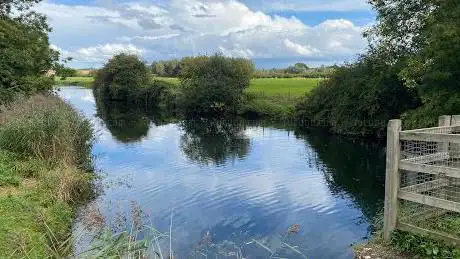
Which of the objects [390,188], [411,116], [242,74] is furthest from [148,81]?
[390,188]

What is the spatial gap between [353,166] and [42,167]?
617 inches

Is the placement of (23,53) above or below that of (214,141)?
above

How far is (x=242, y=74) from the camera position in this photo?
57.6 metres

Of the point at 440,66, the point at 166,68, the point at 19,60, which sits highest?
the point at 166,68

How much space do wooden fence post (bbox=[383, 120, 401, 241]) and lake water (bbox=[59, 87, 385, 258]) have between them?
2.02 metres

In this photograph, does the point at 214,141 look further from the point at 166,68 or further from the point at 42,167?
the point at 166,68

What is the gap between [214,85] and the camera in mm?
53562

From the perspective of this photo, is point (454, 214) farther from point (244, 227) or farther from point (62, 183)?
point (62, 183)

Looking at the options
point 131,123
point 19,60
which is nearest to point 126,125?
point 131,123

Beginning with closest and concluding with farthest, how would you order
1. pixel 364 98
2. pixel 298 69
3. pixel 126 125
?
pixel 364 98 < pixel 126 125 < pixel 298 69

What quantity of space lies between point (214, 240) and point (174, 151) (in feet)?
54.6

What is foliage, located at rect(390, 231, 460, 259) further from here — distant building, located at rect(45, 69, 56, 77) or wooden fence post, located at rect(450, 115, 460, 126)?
distant building, located at rect(45, 69, 56, 77)

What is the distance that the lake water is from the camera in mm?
13016

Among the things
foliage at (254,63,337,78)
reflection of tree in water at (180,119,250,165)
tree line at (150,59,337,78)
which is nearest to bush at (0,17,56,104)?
reflection of tree in water at (180,119,250,165)
